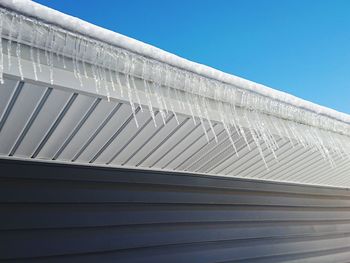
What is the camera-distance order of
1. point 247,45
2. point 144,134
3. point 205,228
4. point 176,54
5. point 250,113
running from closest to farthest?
point 176,54 < point 250,113 < point 144,134 < point 205,228 < point 247,45

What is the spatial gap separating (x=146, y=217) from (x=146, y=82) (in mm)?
1905

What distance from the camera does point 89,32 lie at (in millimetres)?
1562

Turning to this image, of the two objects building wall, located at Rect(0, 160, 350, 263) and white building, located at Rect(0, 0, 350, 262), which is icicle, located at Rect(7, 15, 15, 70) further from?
building wall, located at Rect(0, 160, 350, 263)

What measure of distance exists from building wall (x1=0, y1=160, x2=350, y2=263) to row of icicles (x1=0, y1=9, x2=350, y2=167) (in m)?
1.27

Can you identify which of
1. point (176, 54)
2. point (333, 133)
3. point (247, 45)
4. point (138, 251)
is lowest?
point (138, 251)

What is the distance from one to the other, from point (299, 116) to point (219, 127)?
689mm

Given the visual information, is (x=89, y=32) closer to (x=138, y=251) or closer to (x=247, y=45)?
(x=138, y=251)

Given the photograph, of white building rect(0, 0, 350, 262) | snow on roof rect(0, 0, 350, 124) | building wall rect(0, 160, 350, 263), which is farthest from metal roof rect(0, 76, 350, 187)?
snow on roof rect(0, 0, 350, 124)

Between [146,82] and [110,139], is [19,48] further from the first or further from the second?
[110,139]

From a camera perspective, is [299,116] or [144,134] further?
[144,134]

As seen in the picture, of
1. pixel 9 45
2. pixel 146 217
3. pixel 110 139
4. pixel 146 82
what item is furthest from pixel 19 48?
pixel 146 217

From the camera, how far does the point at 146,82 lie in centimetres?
199

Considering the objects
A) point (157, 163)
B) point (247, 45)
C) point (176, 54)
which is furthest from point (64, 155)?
point (247, 45)

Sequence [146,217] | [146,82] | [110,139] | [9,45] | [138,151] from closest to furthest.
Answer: [9,45]
[146,82]
[110,139]
[138,151]
[146,217]
